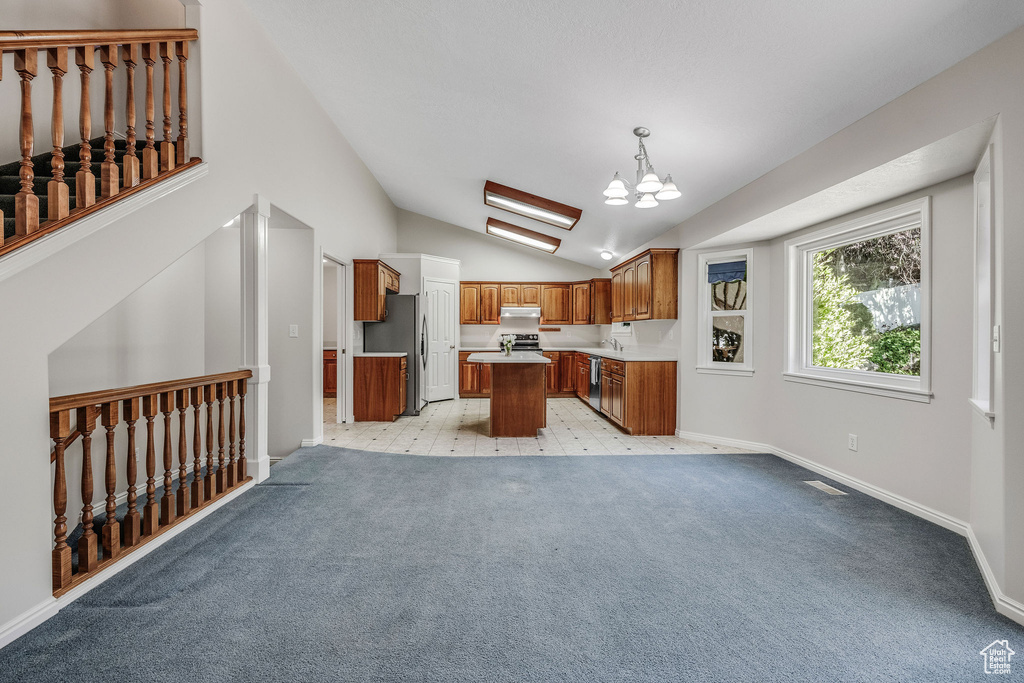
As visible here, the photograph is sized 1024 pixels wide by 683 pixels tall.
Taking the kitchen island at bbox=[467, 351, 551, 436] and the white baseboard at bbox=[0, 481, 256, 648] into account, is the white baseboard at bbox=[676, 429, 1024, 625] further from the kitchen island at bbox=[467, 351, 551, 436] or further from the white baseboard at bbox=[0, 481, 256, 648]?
the white baseboard at bbox=[0, 481, 256, 648]

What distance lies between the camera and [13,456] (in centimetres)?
174

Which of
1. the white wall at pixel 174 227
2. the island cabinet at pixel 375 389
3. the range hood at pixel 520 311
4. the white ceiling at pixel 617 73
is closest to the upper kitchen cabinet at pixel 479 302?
the range hood at pixel 520 311

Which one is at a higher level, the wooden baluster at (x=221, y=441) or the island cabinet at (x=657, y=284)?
the island cabinet at (x=657, y=284)

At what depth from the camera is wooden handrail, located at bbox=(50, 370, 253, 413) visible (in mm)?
1959

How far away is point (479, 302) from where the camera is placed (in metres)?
8.77

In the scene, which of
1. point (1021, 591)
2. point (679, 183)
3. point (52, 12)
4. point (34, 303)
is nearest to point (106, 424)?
point (34, 303)

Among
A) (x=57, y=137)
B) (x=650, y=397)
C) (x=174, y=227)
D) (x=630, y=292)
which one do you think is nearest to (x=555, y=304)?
(x=630, y=292)

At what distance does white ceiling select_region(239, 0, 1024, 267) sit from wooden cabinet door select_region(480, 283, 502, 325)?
3745 mm

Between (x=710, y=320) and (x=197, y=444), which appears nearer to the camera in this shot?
(x=197, y=444)

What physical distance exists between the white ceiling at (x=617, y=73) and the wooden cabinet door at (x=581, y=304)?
11.7ft

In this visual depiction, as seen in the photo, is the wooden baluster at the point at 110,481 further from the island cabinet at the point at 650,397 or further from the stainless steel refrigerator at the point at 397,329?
the island cabinet at the point at 650,397

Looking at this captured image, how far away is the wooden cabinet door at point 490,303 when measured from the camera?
8742 mm

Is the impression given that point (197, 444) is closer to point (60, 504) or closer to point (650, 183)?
point (60, 504)

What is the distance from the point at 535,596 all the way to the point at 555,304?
7.05 meters
